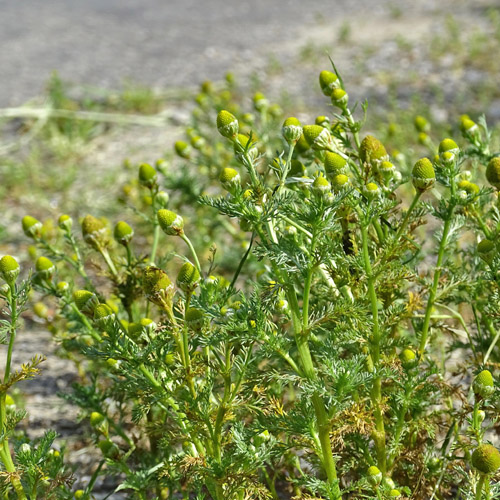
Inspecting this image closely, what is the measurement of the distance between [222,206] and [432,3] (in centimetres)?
633

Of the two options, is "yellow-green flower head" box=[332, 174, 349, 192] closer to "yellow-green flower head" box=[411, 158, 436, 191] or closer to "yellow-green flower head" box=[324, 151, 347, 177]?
"yellow-green flower head" box=[324, 151, 347, 177]

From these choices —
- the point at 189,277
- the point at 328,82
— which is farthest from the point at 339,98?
the point at 189,277

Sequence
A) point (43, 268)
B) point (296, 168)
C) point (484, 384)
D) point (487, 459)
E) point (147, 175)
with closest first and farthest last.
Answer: point (487, 459) → point (484, 384) → point (296, 168) → point (43, 268) → point (147, 175)

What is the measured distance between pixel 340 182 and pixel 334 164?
2.3 inches

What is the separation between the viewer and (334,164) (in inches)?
52.8

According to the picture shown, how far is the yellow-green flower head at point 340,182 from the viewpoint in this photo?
4.25ft

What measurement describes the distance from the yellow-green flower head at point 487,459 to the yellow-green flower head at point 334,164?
0.56 meters

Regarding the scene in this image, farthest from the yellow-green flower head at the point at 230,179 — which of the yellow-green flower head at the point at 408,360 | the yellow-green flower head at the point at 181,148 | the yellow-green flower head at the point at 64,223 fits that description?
the yellow-green flower head at the point at 181,148

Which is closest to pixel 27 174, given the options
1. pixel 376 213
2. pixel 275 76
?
pixel 275 76

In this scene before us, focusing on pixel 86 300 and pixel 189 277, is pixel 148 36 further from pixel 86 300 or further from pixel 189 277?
pixel 189 277

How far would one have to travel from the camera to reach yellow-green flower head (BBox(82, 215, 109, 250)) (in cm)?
180

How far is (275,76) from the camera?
18.4 ft

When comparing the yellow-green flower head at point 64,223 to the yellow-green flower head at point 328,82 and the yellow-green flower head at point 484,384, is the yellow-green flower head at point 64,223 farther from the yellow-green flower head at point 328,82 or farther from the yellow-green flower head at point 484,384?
the yellow-green flower head at point 484,384

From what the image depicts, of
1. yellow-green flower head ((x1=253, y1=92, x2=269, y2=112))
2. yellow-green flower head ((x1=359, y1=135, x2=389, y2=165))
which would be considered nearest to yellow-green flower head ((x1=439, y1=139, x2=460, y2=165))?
yellow-green flower head ((x1=359, y1=135, x2=389, y2=165))
